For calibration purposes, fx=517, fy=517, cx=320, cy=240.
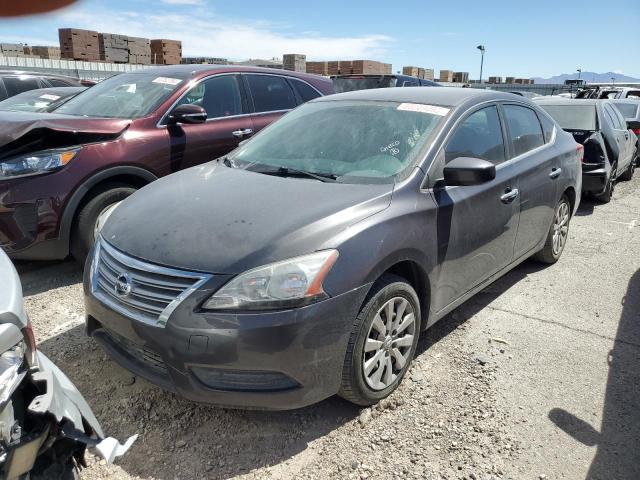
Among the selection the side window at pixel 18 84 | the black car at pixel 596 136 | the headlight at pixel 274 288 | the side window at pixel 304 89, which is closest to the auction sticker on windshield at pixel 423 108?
the headlight at pixel 274 288

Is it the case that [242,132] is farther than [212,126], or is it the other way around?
[242,132]

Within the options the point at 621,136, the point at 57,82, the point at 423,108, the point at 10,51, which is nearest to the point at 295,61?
the point at 10,51

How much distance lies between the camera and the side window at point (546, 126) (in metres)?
4.48

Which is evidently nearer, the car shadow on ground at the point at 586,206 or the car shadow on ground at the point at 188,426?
the car shadow on ground at the point at 188,426

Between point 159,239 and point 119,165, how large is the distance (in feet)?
6.74

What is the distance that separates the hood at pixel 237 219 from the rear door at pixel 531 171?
158 centimetres

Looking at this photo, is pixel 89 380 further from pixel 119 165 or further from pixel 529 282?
pixel 529 282

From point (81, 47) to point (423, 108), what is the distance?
15458 mm

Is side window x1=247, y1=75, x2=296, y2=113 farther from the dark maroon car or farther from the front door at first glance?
the front door

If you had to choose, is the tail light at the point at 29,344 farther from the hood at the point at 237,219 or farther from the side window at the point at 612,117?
the side window at the point at 612,117

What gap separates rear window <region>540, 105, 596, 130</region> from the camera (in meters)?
7.68

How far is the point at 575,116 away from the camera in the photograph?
25.8 feet

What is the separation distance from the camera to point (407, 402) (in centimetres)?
283

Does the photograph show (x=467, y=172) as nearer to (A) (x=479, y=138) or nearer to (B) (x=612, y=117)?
(A) (x=479, y=138)
